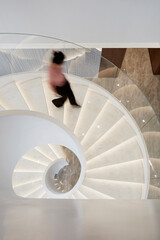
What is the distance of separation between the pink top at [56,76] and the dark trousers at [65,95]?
0.06 meters

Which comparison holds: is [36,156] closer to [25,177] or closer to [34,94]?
[25,177]

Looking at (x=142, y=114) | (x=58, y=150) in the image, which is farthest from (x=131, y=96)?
(x=58, y=150)

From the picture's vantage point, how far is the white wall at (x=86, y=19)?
246 centimetres

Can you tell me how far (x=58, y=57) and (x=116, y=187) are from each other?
253cm

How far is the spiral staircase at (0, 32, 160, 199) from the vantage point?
2516mm

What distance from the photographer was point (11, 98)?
10.8 feet

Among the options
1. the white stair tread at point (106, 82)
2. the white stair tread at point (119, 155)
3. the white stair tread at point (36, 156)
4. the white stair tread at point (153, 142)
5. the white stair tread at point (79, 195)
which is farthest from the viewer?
the white stair tread at point (36, 156)

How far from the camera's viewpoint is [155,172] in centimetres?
313

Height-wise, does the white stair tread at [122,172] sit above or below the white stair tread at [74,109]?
below

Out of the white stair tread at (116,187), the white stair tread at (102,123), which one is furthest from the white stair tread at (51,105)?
the white stair tread at (116,187)

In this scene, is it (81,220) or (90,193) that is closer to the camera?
(81,220)

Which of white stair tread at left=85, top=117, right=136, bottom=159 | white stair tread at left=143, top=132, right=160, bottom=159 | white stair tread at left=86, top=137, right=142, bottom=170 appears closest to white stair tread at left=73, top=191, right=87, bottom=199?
white stair tread at left=86, top=137, right=142, bottom=170

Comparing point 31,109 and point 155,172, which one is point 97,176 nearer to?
point 155,172

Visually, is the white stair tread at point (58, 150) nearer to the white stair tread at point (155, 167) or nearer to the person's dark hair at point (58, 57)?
the white stair tread at point (155, 167)
